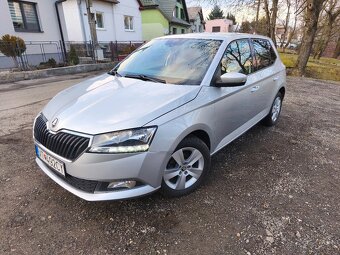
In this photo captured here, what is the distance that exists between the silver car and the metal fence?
30.6ft

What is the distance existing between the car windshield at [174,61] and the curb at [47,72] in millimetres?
8221

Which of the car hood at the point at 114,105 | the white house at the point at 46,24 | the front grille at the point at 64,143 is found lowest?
the front grille at the point at 64,143

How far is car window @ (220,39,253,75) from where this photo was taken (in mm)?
3211

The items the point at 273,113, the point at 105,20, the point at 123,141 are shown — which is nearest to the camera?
the point at 123,141

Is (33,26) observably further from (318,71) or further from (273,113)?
(318,71)

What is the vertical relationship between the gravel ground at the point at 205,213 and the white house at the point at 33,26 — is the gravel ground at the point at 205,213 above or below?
below

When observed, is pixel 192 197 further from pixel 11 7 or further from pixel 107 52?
pixel 107 52

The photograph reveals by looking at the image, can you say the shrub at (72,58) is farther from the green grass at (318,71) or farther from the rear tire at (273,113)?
the green grass at (318,71)

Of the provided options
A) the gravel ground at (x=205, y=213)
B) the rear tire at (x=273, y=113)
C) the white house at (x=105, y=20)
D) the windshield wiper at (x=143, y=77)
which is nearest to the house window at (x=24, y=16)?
the white house at (x=105, y=20)

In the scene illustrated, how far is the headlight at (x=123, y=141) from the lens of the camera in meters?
2.11

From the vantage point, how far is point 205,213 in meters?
2.58

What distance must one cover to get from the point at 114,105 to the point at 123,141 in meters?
0.48

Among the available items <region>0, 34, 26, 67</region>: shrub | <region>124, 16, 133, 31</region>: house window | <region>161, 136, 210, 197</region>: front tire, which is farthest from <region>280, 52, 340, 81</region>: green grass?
<region>124, 16, 133, 31</region>: house window

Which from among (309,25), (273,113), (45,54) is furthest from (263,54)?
(45,54)
